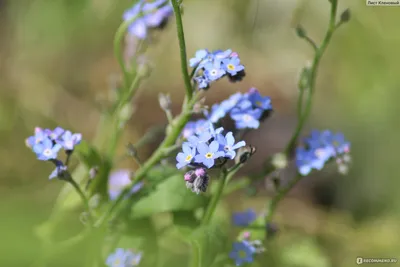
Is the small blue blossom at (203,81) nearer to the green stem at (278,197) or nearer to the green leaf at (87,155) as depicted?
the green leaf at (87,155)

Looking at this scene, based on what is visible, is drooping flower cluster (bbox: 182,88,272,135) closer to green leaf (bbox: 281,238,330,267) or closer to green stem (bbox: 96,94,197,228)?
green stem (bbox: 96,94,197,228)

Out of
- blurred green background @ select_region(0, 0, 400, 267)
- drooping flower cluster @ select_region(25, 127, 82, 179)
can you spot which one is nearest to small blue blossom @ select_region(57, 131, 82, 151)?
drooping flower cluster @ select_region(25, 127, 82, 179)

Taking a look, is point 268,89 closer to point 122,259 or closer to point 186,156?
point 122,259

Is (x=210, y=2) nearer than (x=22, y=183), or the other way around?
(x=22, y=183)

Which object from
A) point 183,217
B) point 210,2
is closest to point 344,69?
point 210,2

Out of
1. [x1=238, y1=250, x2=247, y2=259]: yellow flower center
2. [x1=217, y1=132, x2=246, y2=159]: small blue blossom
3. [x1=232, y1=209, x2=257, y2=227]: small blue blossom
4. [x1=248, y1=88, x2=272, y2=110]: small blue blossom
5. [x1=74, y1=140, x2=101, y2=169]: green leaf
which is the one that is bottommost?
[x1=238, y1=250, x2=247, y2=259]: yellow flower center

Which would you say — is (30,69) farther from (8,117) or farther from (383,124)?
(383,124)
